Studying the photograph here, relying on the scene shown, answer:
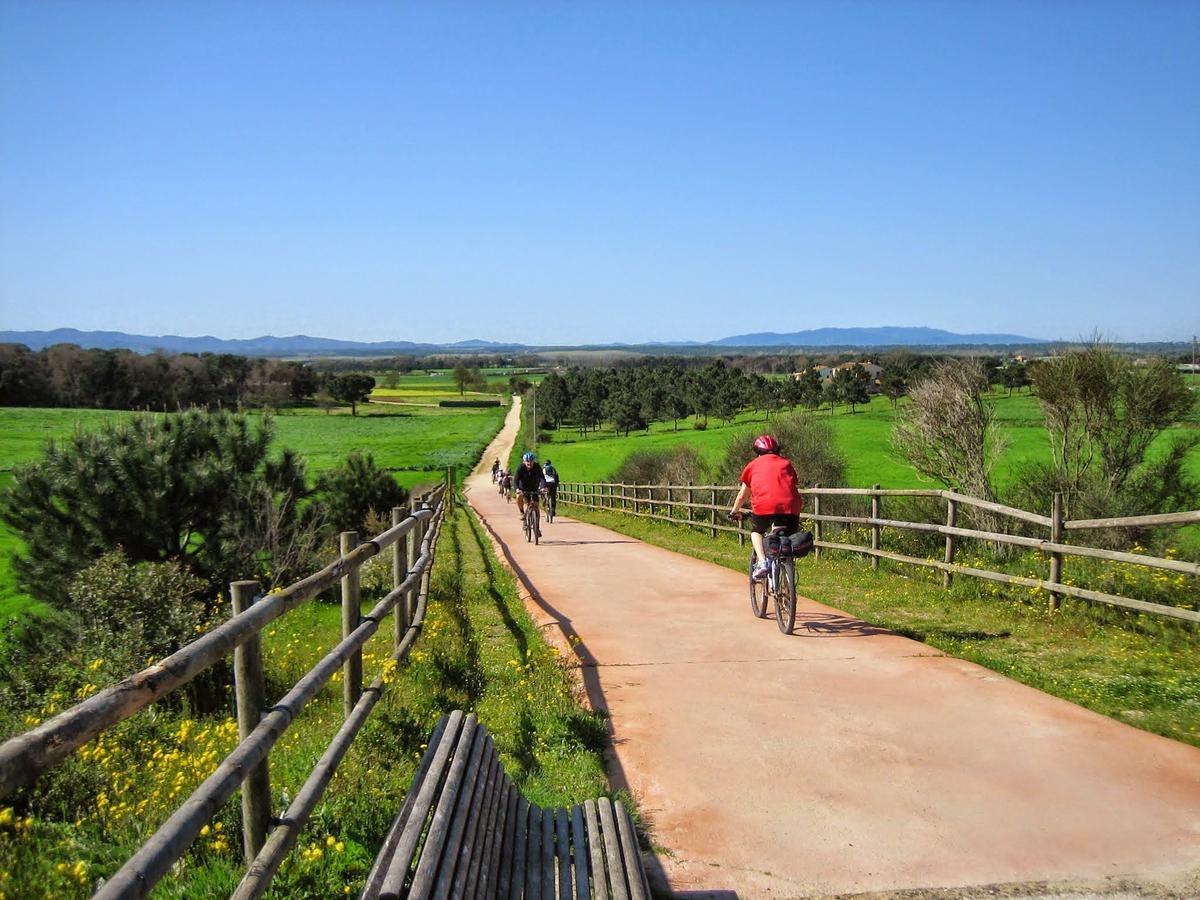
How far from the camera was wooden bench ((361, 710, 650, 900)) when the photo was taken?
2928 millimetres

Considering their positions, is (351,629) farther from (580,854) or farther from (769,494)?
(769,494)

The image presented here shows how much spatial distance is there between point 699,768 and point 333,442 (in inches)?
4225

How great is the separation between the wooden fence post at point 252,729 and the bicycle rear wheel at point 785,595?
6336mm

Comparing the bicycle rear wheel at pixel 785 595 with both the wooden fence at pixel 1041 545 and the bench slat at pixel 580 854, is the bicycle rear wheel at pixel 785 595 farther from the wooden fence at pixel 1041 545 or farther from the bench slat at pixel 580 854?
the bench slat at pixel 580 854

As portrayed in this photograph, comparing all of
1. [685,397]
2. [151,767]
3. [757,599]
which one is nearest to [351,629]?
[151,767]

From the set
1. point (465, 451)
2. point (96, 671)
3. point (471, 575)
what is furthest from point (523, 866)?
point (465, 451)

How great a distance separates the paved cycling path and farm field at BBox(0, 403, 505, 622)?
42.6 meters

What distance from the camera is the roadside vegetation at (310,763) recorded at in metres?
3.99

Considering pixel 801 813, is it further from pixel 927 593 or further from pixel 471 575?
pixel 471 575

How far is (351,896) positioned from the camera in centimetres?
371

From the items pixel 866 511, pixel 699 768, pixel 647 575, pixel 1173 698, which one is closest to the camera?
pixel 699 768

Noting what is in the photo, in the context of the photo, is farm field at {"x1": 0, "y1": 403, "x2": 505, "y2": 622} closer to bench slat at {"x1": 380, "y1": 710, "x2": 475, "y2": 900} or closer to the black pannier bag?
the black pannier bag

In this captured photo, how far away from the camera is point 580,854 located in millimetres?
3775

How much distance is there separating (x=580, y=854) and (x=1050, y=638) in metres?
6.44
